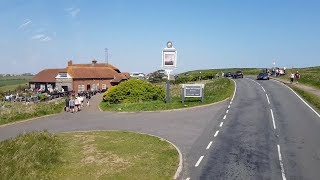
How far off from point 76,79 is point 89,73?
4.08 m

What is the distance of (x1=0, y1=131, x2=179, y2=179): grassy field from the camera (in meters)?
14.4

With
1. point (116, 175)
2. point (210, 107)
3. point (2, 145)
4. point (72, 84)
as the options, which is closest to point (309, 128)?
point (210, 107)

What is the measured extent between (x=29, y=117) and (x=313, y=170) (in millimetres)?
23795

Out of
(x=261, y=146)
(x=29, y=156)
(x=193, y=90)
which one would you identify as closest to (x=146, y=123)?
(x=193, y=90)

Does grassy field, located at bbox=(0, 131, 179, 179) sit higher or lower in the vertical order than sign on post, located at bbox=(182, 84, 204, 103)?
lower

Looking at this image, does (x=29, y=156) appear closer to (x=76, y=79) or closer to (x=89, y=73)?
(x=76, y=79)

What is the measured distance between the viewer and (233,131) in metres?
22.0

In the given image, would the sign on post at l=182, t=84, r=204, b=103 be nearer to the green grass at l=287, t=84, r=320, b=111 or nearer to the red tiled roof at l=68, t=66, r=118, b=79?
the green grass at l=287, t=84, r=320, b=111

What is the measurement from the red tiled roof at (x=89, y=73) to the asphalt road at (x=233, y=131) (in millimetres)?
30547

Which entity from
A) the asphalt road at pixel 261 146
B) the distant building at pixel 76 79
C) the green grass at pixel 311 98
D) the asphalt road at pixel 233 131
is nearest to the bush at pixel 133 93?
the asphalt road at pixel 233 131

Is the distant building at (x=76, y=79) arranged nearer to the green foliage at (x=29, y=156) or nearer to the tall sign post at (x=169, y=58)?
the tall sign post at (x=169, y=58)

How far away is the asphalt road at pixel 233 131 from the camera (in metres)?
15.2

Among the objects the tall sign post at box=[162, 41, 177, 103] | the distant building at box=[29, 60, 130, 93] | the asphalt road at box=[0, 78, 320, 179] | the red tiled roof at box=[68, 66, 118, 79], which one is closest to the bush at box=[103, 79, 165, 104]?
the asphalt road at box=[0, 78, 320, 179]

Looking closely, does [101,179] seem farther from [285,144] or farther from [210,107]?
[210,107]
